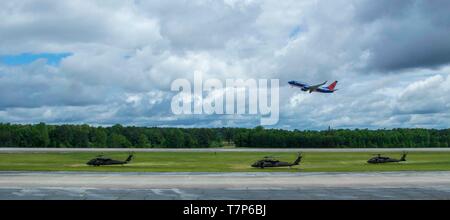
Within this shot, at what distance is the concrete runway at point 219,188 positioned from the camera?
28.9m

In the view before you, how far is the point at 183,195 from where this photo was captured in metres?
29.7

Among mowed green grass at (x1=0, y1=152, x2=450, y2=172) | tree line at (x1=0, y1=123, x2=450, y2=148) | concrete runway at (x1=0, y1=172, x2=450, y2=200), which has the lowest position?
concrete runway at (x1=0, y1=172, x2=450, y2=200)

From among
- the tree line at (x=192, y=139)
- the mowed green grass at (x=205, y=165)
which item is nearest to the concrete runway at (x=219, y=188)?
the mowed green grass at (x=205, y=165)

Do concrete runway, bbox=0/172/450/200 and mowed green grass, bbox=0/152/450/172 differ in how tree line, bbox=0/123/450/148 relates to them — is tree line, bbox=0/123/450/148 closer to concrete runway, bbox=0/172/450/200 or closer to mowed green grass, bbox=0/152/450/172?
mowed green grass, bbox=0/152/450/172

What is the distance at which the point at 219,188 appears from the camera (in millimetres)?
33719

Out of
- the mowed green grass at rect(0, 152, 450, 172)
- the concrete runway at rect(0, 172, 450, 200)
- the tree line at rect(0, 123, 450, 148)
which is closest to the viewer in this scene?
the concrete runway at rect(0, 172, 450, 200)

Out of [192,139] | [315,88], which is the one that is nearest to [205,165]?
[315,88]

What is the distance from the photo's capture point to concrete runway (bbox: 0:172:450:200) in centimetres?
2892

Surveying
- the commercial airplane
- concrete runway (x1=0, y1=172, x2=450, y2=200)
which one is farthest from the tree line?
concrete runway (x1=0, y1=172, x2=450, y2=200)

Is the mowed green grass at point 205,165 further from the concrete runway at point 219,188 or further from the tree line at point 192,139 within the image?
the tree line at point 192,139

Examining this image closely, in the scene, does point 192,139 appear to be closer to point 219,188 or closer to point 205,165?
point 205,165

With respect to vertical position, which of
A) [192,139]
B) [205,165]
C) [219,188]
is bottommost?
[219,188]
